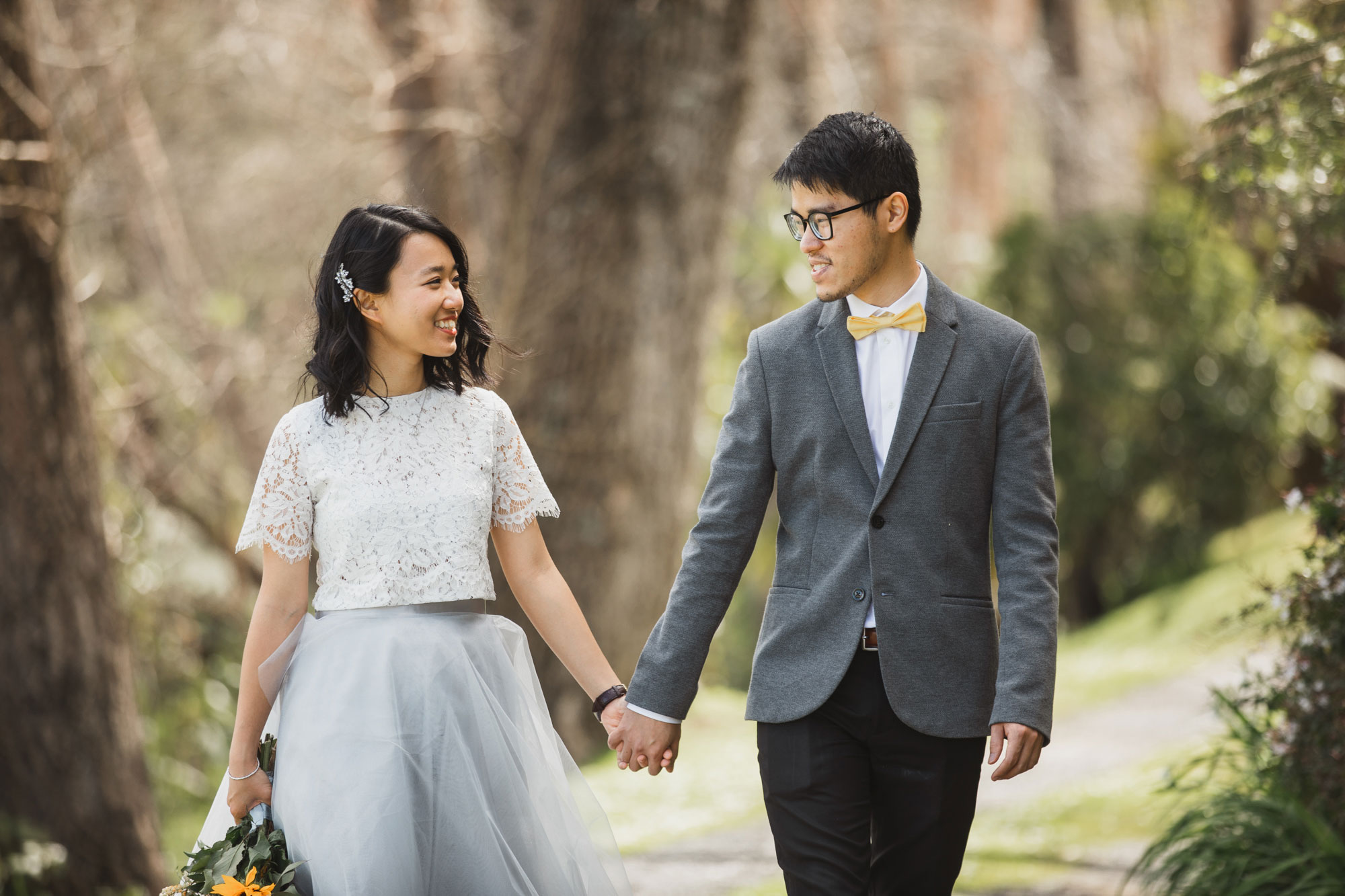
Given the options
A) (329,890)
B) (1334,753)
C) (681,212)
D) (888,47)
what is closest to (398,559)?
(329,890)

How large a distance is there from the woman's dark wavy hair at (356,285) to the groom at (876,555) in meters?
0.78

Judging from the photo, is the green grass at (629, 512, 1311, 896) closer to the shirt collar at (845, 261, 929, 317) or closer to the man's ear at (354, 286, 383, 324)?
the shirt collar at (845, 261, 929, 317)

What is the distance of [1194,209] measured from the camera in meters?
4.53

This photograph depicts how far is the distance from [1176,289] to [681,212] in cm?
661

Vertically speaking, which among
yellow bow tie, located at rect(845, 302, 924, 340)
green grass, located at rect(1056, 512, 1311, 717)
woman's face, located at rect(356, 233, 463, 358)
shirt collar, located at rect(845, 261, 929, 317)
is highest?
woman's face, located at rect(356, 233, 463, 358)

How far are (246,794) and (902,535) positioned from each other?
1470 mm

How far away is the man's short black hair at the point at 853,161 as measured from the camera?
9.83 ft

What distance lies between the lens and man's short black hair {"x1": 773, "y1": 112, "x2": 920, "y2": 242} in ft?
9.83

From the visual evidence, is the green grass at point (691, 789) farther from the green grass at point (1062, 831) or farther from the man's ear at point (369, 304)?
the man's ear at point (369, 304)

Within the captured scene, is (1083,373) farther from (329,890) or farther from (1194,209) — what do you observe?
(329,890)

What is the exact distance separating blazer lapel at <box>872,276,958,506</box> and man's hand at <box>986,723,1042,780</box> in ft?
1.73

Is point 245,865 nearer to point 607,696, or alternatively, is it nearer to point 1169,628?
point 607,696

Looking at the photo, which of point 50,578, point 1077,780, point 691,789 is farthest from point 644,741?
point 1077,780

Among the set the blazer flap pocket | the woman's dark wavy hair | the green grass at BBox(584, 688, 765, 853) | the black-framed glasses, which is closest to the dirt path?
the green grass at BBox(584, 688, 765, 853)
